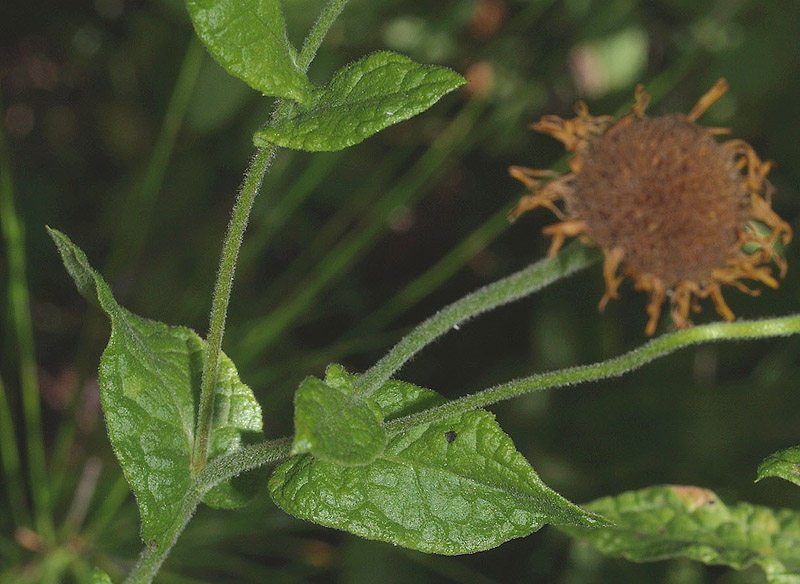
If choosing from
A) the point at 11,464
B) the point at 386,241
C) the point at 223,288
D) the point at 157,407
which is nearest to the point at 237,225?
the point at 223,288

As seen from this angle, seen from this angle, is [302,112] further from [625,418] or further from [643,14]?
[643,14]

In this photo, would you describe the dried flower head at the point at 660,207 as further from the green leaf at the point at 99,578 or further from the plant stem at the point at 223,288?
the green leaf at the point at 99,578

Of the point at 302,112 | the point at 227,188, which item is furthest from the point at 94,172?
the point at 302,112

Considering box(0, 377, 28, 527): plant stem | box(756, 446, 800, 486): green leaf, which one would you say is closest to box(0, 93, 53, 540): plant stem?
box(0, 377, 28, 527): plant stem

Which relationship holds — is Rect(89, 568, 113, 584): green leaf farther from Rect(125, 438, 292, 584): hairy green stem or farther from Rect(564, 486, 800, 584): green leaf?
Rect(564, 486, 800, 584): green leaf

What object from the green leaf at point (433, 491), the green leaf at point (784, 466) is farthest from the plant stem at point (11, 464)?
the green leaf at point (784, 466)
